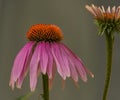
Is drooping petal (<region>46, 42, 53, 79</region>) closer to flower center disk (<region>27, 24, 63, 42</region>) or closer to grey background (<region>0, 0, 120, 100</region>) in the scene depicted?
flower center disk (<region>27, 24, 63, 42</region>)

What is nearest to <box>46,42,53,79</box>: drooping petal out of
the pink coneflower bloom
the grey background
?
the pink coneflower bloom

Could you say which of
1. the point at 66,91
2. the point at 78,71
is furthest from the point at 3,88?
the point at 78,71

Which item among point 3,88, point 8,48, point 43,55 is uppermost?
point 43,55

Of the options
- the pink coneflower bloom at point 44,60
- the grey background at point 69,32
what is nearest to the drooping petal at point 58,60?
the pink coneflower bloom at point 44,60

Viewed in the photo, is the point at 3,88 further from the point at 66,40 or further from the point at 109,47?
the point at 109,47

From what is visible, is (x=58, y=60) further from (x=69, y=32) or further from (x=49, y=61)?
(x=69, y=32)

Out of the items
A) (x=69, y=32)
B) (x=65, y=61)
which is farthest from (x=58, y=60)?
(x=69, y=32)
